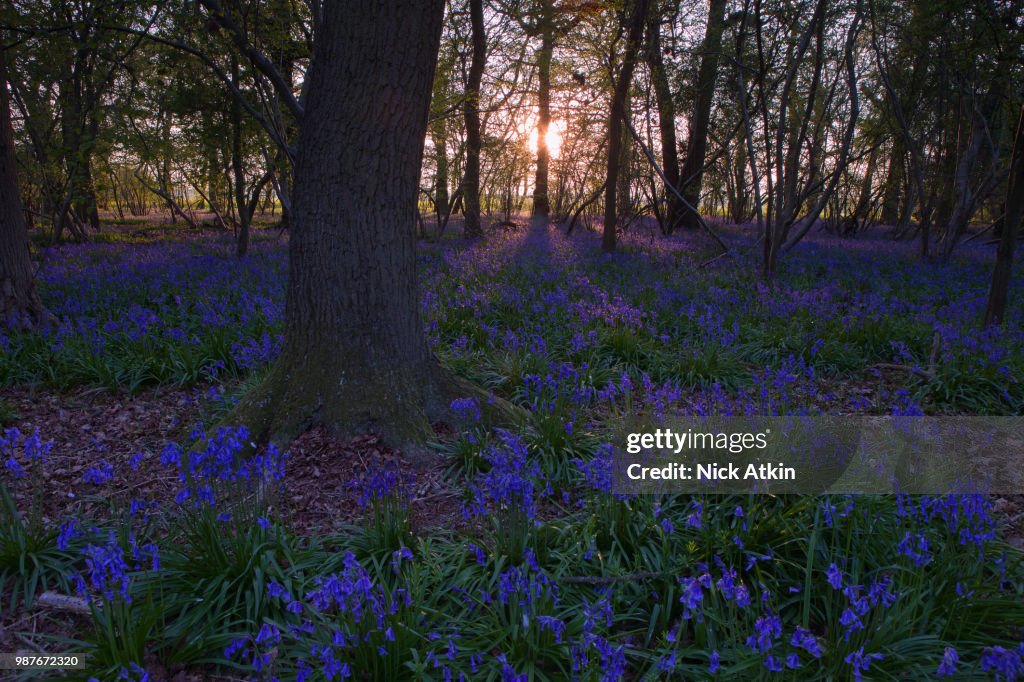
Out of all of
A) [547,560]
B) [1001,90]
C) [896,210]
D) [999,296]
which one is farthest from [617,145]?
[896,210]

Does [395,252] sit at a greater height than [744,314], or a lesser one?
greater

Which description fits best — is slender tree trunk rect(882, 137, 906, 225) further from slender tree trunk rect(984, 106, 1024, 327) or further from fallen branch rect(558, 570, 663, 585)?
fallen branch rect(558, 570, 663, 585)

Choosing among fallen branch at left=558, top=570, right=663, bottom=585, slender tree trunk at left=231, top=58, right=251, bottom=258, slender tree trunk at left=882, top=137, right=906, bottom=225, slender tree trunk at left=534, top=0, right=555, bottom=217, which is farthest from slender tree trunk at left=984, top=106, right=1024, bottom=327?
slender tree trunk at left=231, top=58, right=251, bottom=258

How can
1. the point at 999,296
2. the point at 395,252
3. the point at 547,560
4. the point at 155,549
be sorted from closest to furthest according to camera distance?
the point at 155,549 < the point at 547,560 < the point at 395,252 < the point at 999,296

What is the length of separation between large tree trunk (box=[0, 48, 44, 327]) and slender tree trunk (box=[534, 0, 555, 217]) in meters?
10.0

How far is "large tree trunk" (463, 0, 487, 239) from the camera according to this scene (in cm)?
1506

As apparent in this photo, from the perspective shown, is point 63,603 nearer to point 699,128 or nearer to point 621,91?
point 621,91

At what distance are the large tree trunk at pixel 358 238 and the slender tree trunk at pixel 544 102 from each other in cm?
1024

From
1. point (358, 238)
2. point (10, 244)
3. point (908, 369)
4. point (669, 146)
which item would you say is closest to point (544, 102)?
point (669, 146)

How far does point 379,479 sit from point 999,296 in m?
7.63

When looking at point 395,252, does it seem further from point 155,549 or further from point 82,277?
point 82,277

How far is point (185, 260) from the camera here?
39.5 feet

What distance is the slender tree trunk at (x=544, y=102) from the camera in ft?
41.3

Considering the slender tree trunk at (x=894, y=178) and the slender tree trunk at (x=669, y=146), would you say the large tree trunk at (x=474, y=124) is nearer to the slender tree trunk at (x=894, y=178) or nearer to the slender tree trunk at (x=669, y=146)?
the slender tree trunk at (x=669, y=146)
